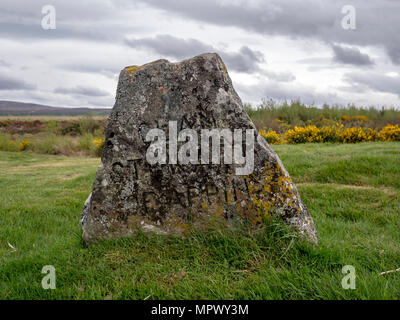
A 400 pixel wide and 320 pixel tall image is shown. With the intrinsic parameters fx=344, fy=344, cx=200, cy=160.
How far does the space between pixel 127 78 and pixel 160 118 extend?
2.20 ft

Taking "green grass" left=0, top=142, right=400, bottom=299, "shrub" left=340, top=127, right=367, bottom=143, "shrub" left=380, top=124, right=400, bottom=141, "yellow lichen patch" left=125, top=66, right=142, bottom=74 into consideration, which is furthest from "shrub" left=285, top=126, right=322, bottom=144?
"yellow lichen patch" left=125, top=66, right=142, bottom=74

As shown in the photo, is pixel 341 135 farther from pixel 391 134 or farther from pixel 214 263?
pixel 214 263

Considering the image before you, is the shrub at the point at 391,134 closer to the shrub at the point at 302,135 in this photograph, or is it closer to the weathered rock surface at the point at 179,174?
the shrub at the point at 302,135

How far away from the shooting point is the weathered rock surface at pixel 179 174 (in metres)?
3.77

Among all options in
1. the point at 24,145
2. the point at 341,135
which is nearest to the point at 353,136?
the point at 341,135

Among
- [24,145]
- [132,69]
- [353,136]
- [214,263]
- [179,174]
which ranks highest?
[132,69]

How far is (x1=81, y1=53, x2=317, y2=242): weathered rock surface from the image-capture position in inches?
148

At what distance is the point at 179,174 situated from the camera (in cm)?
386

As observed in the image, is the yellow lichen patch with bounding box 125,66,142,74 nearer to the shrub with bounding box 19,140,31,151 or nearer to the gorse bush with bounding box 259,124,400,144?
the gorse bush with bounding box 259,124,400,144

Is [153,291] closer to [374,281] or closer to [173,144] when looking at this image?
[173,144]

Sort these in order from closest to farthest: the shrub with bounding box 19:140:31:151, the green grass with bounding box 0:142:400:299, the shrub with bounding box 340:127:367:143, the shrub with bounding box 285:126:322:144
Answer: the green grass with bounding box 0:142:400:299 → the shrub with bounding box 340:127:367:143 → the shrub with bounding box 285:126:322:144 → the shrub with bounding box 19:140:31:151
